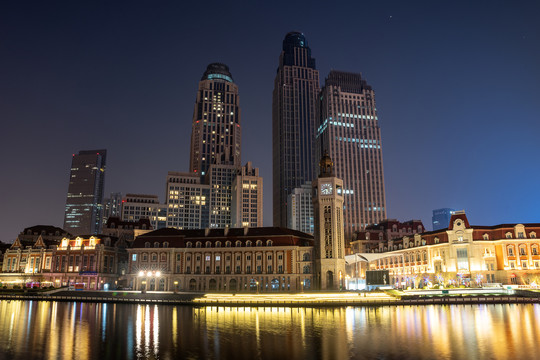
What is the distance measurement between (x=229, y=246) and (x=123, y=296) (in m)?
36.3

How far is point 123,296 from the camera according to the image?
333 feet

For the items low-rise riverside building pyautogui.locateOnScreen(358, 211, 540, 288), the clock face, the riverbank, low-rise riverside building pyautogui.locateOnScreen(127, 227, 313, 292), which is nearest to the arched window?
low-rise riverside building pyautogui.locateOnScreen(358, 211, 540, 288)

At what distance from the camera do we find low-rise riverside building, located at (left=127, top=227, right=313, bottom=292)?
124500 mm

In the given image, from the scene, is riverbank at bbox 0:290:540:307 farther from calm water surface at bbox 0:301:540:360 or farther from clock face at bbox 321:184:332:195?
clock face at bbox 321:184:332:195

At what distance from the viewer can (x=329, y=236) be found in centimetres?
12181

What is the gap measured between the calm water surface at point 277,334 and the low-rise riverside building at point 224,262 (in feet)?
162

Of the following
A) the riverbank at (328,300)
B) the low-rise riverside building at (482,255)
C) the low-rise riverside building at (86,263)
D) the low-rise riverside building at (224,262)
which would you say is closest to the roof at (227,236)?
the low-rise riverside building at (224,262)

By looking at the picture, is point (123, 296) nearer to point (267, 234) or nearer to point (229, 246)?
point (229, 246)

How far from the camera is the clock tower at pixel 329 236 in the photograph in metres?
119

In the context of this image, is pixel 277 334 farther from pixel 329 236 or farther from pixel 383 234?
pixel 383 234

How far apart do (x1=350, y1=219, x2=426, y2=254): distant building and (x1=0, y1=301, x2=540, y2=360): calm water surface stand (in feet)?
297

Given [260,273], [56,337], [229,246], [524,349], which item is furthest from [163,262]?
[524,349]

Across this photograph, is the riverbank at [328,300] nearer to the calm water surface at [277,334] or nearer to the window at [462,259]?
the calm water surface at [277,334]

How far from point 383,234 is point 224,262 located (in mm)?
71083
